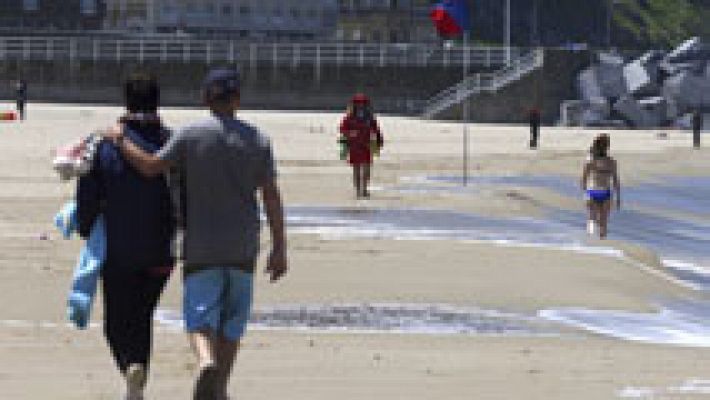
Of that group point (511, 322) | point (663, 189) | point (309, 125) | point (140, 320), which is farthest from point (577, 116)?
point (140, 320)

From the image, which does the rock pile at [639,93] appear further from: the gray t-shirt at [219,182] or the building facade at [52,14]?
the gray t-shirt at [219,182]

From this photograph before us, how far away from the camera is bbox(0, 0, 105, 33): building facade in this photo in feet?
321

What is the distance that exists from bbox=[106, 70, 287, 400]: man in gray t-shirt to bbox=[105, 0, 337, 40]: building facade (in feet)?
280

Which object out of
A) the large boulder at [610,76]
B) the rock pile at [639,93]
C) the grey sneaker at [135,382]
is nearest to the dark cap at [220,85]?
the grey sneaker at [135,382]

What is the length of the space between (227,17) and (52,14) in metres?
8.74

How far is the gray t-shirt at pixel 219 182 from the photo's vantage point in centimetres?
859

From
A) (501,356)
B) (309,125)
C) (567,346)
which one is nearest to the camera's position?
(501,356)

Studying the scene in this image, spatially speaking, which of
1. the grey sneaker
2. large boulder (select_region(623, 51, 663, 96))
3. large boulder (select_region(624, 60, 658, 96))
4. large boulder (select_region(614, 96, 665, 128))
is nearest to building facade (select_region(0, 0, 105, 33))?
large boulder (select_region(623, 51, 663, 96))

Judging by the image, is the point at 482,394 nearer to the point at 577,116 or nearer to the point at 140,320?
the point at 140,320

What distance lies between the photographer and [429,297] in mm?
15156

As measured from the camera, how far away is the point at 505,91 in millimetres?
70562

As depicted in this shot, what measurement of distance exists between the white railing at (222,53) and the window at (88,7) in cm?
2554

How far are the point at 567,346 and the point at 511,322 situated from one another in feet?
4.06

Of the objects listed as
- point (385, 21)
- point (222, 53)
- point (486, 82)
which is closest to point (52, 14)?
point (385, 21)
